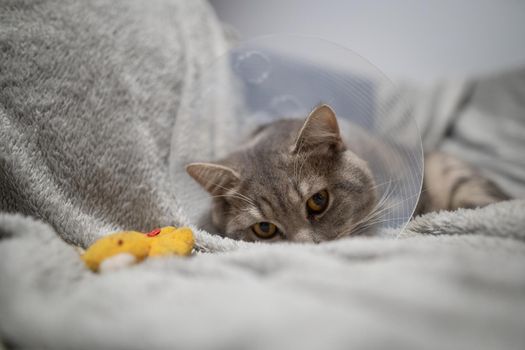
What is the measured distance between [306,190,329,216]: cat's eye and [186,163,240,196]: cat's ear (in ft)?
0.82

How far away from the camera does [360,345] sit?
479 mm

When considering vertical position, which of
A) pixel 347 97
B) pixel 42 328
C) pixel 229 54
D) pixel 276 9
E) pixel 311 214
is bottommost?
pixel 311 214

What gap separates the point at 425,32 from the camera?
249cm

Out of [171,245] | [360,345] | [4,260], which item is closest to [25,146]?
[4,260]

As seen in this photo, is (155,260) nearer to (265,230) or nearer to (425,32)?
(265,230)

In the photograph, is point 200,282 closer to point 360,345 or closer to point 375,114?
point 360,345

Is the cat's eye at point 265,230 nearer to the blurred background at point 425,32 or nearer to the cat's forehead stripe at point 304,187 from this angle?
the cat's forehead stripe at point 304,187

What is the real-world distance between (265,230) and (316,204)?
0.61ft

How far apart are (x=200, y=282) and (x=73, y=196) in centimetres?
66

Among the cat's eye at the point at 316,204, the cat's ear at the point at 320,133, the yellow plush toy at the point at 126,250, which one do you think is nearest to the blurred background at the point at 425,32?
the cat's ear at the point at 320,133

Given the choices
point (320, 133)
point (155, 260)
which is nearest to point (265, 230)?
point (320, 133)

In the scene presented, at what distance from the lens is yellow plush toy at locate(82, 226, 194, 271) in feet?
2.51

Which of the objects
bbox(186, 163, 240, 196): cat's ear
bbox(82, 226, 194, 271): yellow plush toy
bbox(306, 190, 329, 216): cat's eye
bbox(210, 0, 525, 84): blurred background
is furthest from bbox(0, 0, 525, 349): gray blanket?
bbox(210, 0, 525, 84): blurred background

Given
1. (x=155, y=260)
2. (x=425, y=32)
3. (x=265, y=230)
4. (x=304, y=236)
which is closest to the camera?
(x=155, y=260)
